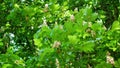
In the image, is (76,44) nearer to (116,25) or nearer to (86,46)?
(86,46)

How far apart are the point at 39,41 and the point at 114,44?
1.21 meters

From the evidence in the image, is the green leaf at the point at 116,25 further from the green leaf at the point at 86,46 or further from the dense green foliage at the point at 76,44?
the green leaf at the point at 86,46

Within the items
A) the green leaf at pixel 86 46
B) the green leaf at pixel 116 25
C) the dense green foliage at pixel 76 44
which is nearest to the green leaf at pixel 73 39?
the dense green foliage at pixel 76 44

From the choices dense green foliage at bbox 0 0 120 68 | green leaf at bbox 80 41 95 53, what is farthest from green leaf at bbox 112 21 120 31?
green leaf at bbox 80 41 95 53

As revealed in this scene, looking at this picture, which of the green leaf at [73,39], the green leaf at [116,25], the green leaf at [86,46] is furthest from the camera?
the green leaf at [116,25]

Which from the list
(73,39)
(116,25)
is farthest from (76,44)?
(116,25)

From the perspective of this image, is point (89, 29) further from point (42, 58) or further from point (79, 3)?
point (79, 3)

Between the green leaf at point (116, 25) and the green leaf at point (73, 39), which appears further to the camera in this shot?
the green leaf at point (116, 25)

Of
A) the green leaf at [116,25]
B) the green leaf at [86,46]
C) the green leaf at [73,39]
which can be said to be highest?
the green leaf at [116,25]

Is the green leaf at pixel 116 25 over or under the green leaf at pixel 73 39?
over

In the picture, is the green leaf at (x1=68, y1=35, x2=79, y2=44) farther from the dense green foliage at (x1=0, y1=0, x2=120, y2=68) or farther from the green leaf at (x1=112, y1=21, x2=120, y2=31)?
the green leaf at (x1=112, y1=21, x2=120, y2=31)

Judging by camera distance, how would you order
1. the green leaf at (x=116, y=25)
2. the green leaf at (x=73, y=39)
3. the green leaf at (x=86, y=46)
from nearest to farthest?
the green leaf at (x=73, y=39)
the green leaf at (x=86, y=46)
the green leaf at (x=116, y=25)

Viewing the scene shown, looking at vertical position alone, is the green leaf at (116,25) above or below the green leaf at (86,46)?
above

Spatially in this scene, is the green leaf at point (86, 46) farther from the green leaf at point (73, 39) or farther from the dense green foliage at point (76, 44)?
the green leaf at point (73, 39)
